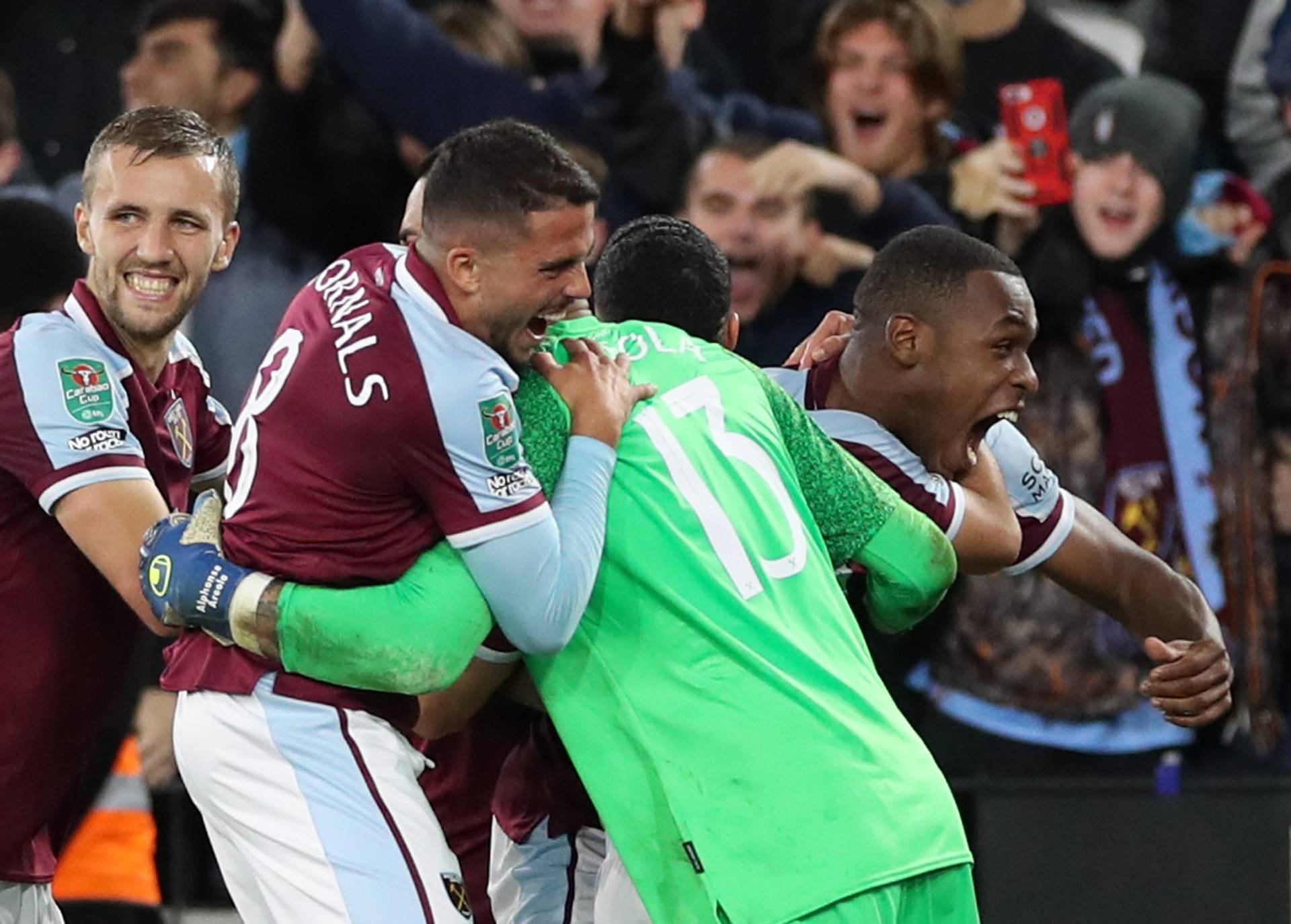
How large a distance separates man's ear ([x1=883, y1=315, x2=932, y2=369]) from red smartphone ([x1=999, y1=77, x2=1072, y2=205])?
294 centimetres

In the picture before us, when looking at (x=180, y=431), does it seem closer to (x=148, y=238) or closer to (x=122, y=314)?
(x=122, y=314)

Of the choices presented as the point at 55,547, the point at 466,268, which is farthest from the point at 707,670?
the point at 55,547

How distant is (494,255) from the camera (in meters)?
2.80

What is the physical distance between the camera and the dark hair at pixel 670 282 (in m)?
3.41

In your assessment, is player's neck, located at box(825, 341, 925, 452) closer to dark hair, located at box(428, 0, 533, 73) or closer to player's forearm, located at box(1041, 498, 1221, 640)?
player's forearm, located at box(1041, 498, 1221, 640)

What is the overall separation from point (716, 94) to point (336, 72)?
1254 millimetres

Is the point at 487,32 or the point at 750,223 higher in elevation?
the point at 487,32

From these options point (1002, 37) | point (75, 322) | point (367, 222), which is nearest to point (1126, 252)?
point (1002, 37)

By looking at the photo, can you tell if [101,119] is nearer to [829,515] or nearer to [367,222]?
[367,222]

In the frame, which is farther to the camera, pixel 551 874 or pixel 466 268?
pixel 551 874

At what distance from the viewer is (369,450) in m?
2.69

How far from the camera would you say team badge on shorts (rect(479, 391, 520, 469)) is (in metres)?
2.69

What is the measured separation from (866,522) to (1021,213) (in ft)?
10.7

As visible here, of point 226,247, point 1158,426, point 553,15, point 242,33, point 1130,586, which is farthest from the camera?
point 242,33
